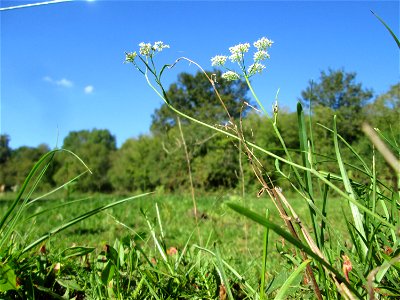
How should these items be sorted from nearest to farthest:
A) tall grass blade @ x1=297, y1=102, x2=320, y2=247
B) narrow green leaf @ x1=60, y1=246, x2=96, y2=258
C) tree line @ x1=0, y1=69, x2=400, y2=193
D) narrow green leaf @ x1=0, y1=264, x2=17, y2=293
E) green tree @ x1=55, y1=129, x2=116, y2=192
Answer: tall grass blade @ x1=297, y1=102, x2=320, y2=247, narrow green leaf @ x1=0, y1=264, x2=17, y2=293, narrow green leaf @ x1=60, y1=246, x2=96, y2=258, tree line @ x1=0, y1=69, x2=400, y2=193, green tree @ x1=55, y1=129, x2=116, y2=192

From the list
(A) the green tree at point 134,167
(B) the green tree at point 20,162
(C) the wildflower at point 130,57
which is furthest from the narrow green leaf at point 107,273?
(B) the green tree at point 20,162

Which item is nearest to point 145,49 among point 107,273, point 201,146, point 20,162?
point 107,273

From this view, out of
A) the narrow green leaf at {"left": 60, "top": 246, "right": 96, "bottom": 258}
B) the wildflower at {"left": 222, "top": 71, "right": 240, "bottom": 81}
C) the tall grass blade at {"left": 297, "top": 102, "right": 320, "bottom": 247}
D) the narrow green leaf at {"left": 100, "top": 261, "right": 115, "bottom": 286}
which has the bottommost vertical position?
the narrow green leaf at {"left": 100, "top": 261, "right": 115, "bottom": 286}

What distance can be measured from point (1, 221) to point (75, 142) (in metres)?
57.4

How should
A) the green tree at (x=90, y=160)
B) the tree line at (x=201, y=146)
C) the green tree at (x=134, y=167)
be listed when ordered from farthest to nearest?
the green tree at (x=134, y=167) < the green tree at (x=90, y=160) < the tree line at (x=201, y=146)

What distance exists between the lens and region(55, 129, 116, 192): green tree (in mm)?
18922

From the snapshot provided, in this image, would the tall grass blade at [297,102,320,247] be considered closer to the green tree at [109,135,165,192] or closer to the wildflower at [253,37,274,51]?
the wildflower at [253,37,274,51]

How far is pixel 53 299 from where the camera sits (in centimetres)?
101

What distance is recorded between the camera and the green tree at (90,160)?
62.1 feet

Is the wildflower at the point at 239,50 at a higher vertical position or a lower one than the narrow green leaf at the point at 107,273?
higher

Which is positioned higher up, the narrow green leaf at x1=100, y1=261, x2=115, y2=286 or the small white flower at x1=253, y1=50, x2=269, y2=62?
the small white flower at x1=253, y1=50, x2=269, y2=62

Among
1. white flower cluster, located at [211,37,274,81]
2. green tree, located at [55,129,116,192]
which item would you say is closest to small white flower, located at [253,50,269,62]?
white flower cluster, located at [211,37,274,81]

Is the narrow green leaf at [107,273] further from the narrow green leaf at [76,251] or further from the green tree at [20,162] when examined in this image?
the green tree at [20,162]

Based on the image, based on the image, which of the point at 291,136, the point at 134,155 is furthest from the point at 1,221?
the point at 134,155
